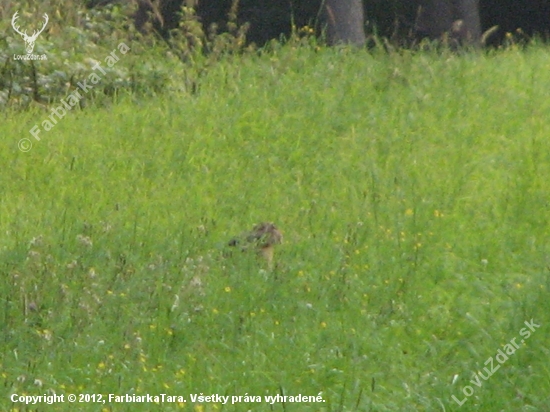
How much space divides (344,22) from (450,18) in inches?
187

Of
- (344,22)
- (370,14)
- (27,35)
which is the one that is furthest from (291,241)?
(370,14)

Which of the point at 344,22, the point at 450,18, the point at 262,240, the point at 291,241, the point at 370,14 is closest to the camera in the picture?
the point at 262,240

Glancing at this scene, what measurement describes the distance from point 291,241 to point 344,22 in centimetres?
754

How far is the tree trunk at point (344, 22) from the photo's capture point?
14.0m

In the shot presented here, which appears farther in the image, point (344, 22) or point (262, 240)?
point (344, 22)

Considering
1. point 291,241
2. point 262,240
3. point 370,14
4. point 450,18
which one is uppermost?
point 262,240

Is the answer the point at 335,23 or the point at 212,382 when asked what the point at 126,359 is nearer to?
the point at 212,382

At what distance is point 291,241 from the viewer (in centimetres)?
713

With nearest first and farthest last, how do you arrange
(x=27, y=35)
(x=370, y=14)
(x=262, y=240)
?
(x=262, y=240) → (x=27, y=35) → (x=370, y=14)

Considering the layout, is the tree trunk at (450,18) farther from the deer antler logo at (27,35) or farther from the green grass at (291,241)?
the deer antler logo at (27,35)

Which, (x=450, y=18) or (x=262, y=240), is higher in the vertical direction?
(x=262, y=240)

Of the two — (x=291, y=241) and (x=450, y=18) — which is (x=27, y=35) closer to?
(x=291, y=241)

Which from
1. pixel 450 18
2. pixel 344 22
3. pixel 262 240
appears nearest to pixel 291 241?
pixel 262 240

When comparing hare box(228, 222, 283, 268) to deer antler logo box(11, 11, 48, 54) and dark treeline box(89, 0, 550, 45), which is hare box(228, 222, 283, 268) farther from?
dark treeline box(89, 0, 550, 45)
